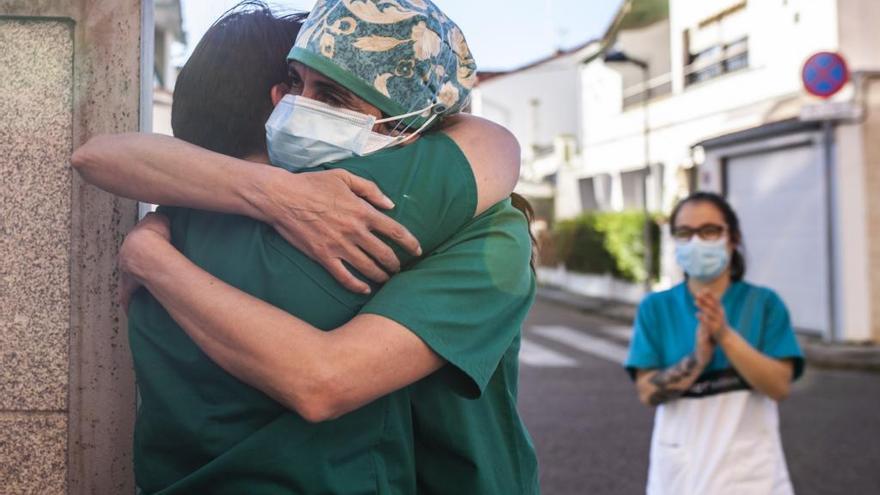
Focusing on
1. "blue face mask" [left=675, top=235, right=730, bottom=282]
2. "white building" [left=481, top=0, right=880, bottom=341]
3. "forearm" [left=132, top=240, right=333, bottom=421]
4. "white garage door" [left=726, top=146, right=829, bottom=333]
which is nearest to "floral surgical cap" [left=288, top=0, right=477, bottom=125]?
"forearm" [left=132, top=240, right=333, bottom=421]

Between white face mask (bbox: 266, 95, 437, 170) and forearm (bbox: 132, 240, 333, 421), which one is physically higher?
white face mask (bbox: 266, 95, 437, 170)

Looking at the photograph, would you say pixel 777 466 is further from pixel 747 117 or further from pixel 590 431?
pixel 747 117

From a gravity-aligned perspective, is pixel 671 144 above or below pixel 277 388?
above

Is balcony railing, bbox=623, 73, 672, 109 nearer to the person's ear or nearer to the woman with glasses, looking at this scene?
the woman with glasses

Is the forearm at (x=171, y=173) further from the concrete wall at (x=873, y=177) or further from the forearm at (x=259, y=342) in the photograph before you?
the concrete wall at (x=873, y=177)

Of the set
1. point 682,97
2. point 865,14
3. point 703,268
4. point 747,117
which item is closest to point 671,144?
point 682,97

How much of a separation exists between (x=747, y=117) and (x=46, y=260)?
16140mm

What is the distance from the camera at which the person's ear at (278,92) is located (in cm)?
164

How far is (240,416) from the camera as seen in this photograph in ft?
4.53

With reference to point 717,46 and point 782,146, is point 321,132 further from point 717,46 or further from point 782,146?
point 717,46

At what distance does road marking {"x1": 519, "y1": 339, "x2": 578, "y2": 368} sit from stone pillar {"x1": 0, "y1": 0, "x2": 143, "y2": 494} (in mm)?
9211

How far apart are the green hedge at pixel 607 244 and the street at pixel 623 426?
24.6ft

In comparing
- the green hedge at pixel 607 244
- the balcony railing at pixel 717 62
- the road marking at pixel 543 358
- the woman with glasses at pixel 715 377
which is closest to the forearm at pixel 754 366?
the woman with glasses at pixel 715 377

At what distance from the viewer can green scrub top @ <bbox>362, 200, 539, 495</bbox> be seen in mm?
1370
